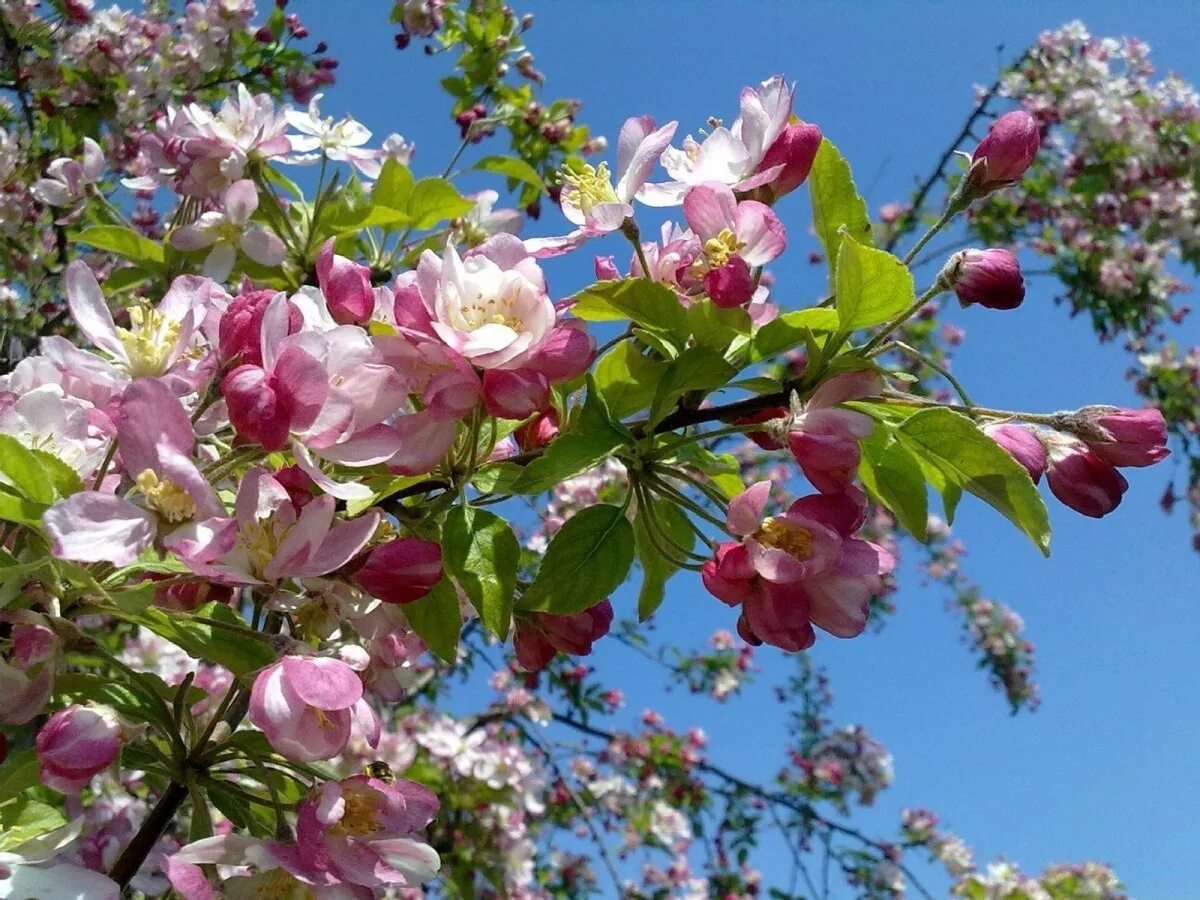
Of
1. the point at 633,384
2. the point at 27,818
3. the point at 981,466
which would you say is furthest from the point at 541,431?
the point at 27,818

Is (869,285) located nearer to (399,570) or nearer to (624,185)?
(624,185)

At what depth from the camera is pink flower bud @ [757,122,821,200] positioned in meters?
0.94

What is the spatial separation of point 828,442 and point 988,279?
0.23 m

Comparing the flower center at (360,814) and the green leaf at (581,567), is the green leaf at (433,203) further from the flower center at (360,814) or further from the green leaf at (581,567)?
the flower center at (360,814)

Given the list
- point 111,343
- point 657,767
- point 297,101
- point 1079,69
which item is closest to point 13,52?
point 297,101

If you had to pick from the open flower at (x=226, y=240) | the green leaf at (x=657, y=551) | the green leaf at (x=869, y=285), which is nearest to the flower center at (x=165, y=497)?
the green leaf at (x=657, y=551)

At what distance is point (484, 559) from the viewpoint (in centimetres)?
86

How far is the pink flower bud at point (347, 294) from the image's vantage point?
2.91 ft

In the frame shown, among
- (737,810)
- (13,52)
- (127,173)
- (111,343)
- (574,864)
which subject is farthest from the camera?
(574,864)

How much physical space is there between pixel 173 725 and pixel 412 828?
261 millimetres

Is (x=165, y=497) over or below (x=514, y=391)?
below

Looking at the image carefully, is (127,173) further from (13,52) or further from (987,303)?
(987,303)

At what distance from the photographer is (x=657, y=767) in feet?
17.3

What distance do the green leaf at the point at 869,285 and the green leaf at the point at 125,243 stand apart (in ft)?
4.62
